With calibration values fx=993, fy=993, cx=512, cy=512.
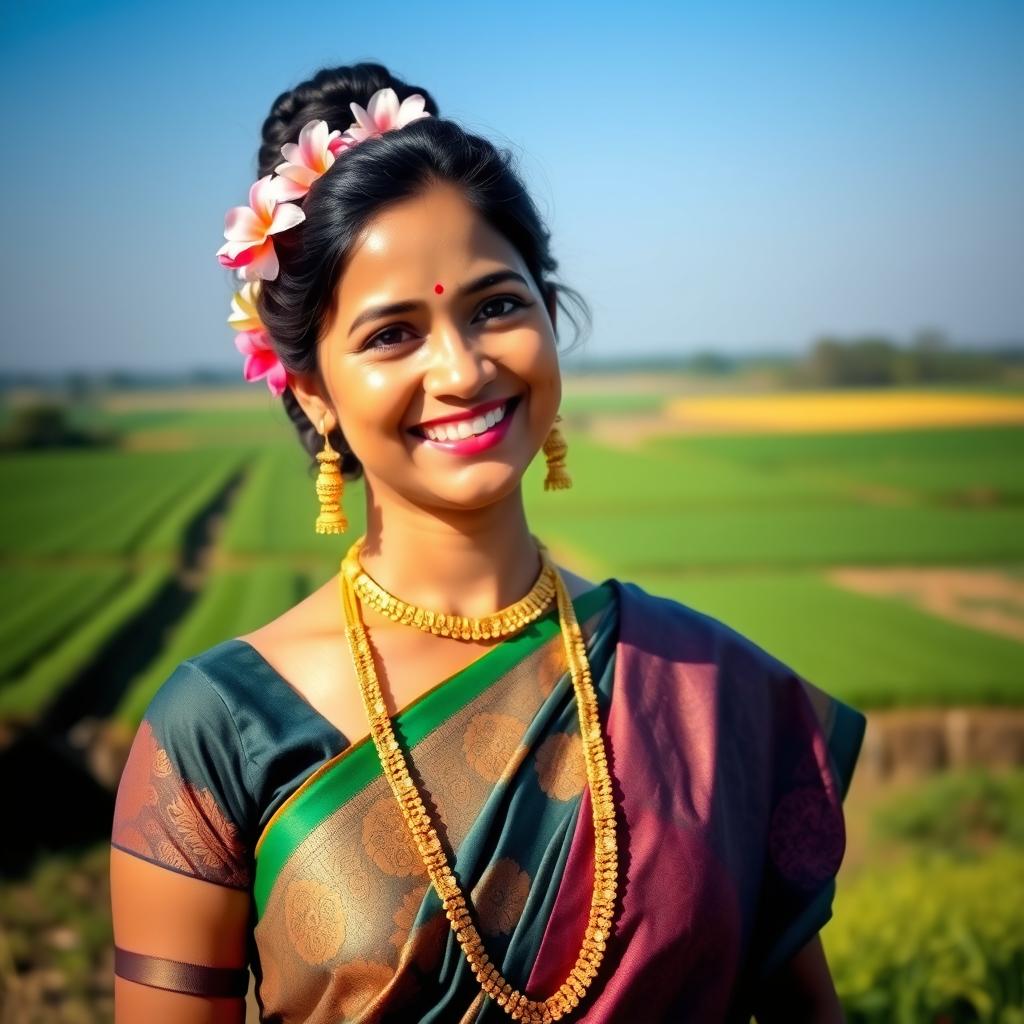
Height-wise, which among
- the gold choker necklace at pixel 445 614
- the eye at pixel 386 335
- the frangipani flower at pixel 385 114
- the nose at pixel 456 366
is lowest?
the gold choker necklace at pixel 445 614

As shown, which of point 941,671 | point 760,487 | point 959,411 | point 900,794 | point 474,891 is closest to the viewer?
point 474,891

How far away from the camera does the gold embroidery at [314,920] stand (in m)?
1.35

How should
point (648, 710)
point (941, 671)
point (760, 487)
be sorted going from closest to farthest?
point (648, 710)
point (941, 671)
point (760, 487)

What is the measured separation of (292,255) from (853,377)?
6.36 metres

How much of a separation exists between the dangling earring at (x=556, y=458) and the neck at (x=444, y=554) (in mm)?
119

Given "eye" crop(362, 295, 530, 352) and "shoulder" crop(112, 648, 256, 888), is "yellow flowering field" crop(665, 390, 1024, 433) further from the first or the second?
"shoulder" crop(112, 648, 256, 888)

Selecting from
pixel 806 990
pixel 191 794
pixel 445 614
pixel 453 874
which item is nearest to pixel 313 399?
pixel 445 614

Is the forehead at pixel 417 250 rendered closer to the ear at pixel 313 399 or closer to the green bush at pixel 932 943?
the ear at pixel 313 399

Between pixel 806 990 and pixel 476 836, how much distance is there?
2.21 feet

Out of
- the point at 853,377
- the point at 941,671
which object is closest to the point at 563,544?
the point at 941,671

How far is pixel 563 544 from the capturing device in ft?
19.1

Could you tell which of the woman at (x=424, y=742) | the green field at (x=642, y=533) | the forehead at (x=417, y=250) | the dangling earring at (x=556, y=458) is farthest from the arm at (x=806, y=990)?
the green field at (x=642, y=533)

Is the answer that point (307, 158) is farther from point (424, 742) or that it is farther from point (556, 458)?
point (424, 742)

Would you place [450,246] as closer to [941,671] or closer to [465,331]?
[465,331]
